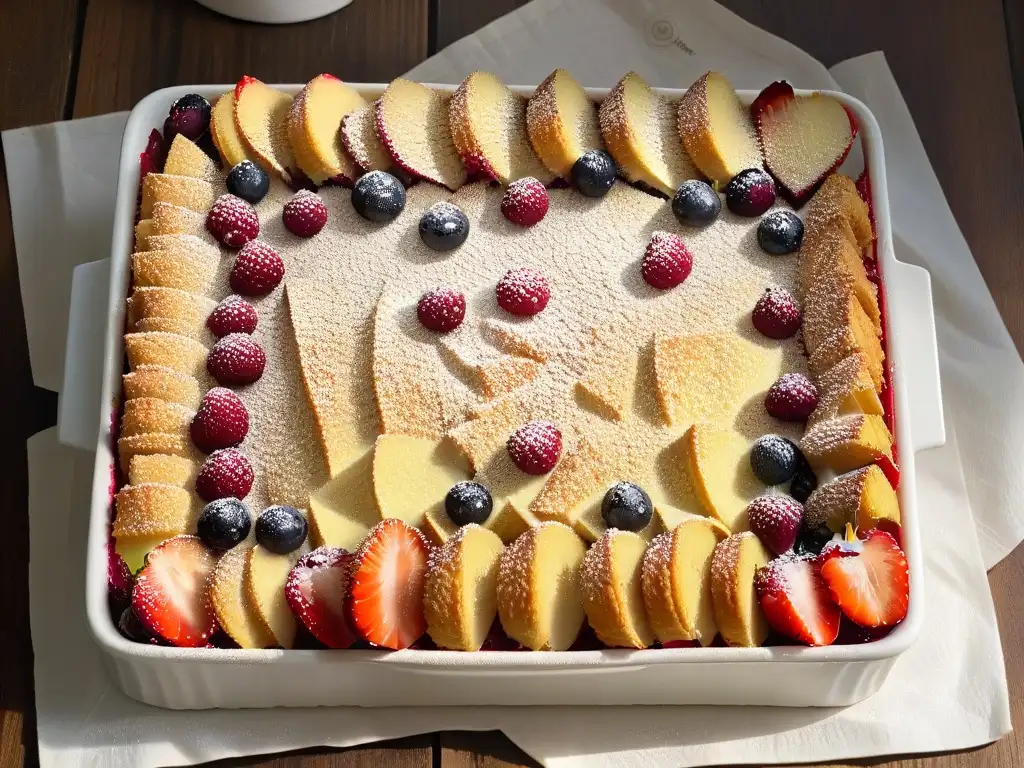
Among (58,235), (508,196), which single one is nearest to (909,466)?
(508,196)

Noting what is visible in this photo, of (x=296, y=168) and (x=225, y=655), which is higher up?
(x=296, y=168)

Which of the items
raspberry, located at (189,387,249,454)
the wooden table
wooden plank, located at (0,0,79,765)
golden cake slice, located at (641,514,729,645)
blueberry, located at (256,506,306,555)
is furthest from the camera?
the wooden table

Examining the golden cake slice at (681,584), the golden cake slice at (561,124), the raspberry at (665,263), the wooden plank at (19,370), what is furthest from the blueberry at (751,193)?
the wooden plank at (19,370)

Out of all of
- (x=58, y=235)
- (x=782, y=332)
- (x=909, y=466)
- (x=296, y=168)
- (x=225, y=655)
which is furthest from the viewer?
(x=58, y=235)

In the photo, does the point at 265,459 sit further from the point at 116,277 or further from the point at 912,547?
the point at 912,547

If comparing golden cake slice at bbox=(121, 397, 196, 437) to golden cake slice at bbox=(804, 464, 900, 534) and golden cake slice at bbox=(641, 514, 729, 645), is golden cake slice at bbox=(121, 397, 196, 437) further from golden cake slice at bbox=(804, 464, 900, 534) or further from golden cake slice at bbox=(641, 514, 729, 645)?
golden cake slice at bbox=(804, 464, 900, 534)

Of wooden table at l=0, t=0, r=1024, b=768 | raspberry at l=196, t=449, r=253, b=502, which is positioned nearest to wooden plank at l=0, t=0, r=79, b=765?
wooden table at l=0, t=0, r=1024, b=768

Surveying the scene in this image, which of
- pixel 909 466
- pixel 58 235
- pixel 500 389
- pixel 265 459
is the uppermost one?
pixel 909 466

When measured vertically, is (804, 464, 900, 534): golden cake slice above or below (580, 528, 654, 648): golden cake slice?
above
